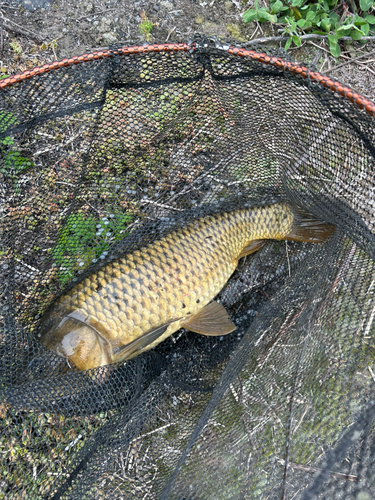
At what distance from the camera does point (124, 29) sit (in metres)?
1.83

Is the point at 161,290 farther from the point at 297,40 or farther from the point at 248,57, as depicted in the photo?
the point at 297,40

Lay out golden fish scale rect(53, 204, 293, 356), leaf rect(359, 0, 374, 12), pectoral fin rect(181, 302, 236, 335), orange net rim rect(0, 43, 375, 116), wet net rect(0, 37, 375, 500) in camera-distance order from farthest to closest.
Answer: leaf rect(359, 0, 374, 12)
pectoral fin rect(181, 302, 236, 335)
golden fish scale rect(53, 204, 293, 356)
wet net rect(0, 37, 375, 500)
orange net rim rect(0, 43, 375, 116)

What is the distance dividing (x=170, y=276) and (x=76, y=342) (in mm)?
427

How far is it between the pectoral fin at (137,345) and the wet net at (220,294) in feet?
0.20

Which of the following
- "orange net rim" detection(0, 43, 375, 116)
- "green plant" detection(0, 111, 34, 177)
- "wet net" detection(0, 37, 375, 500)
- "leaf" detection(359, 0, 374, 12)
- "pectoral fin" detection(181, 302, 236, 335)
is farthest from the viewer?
"leaf" detection(359, 0, 374, 12)

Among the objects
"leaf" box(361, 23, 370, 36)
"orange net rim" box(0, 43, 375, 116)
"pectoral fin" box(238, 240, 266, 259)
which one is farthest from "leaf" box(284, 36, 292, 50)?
"pectoral fin" box(238, 240, 266, 259)

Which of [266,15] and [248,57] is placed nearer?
[248,57]

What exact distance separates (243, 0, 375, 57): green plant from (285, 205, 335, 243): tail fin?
0.79 metres

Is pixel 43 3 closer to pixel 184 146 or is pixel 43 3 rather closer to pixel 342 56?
pixel 184 146

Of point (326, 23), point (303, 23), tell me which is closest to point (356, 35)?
point (326, 23)

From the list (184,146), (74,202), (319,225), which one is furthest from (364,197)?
(74,202)

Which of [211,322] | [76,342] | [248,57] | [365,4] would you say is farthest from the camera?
[365,4]

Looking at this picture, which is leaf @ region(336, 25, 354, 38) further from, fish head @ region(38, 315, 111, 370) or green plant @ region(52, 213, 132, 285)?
fish head @ region(38, 315, 111, 370)

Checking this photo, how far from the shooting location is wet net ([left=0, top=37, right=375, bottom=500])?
4.08ft
